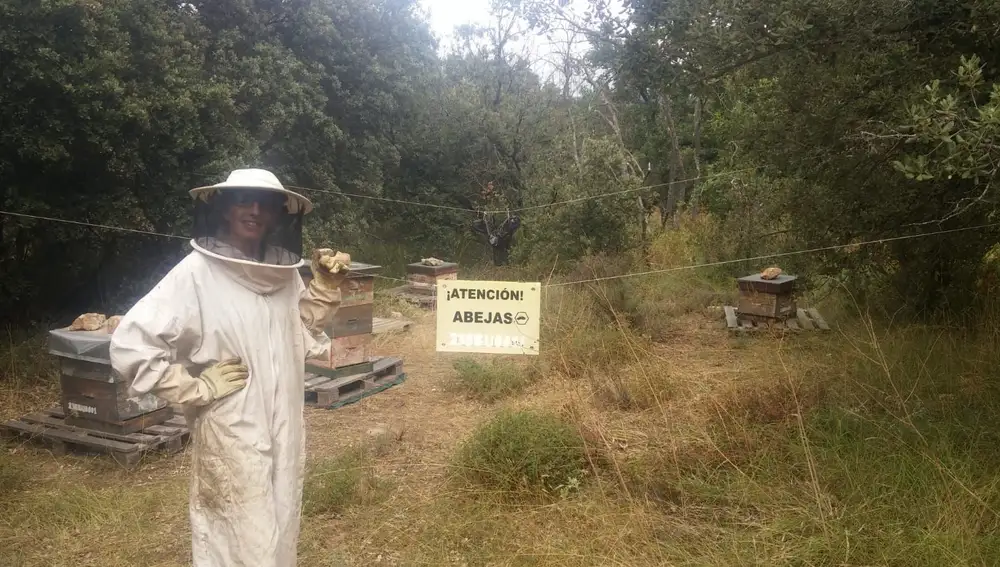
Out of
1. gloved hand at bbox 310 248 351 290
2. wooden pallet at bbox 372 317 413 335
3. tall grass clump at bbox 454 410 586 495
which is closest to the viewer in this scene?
gloved hand at bbox 310 248 351 290

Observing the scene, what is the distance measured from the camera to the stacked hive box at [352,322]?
6125mm

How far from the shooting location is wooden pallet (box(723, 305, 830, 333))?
25.2ft

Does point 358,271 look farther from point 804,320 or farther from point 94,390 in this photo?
point 804,320

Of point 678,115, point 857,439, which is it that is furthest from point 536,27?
point 678,115

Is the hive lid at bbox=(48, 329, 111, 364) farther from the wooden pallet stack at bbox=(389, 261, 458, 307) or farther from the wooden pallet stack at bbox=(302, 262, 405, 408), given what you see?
the wooden pallet stack at bbox=(389, 261, 458, 307)

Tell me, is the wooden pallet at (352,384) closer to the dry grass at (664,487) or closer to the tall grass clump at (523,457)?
the dry grass at (664,487)

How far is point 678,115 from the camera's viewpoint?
19562 mm

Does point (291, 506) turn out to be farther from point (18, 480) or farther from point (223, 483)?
point (18, 480)

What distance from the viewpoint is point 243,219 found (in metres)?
2.41

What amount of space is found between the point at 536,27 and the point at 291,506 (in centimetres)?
610

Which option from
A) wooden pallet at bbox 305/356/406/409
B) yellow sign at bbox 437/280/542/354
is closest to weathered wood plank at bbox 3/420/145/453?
wooden pallet at bbox 305/356/406/409

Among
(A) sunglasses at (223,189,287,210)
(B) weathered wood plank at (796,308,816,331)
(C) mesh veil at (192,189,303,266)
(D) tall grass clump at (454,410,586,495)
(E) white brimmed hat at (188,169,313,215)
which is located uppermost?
(E) white brimmed hat at (188,169,313,215)

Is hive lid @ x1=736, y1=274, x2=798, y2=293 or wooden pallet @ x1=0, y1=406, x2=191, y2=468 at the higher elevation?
hive lid @ x1=736, y1=274, x2=798, y2=293

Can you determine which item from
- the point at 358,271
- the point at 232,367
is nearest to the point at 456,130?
the point at 358,271
